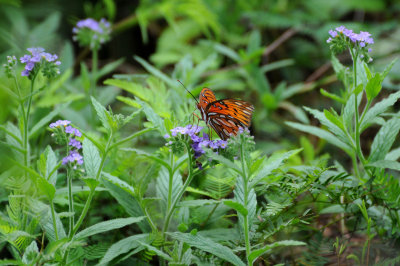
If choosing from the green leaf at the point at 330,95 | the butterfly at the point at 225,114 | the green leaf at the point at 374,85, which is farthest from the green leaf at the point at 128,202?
the green leaf at the point at 374,85

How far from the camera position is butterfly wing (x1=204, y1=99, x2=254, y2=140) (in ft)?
6.71

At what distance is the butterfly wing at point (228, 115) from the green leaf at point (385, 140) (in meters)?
0.62

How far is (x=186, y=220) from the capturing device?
2.00 meters

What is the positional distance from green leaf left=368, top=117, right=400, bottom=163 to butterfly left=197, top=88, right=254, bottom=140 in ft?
2.03

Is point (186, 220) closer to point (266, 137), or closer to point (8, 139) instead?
point (8, 139)

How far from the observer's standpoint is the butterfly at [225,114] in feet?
6.70

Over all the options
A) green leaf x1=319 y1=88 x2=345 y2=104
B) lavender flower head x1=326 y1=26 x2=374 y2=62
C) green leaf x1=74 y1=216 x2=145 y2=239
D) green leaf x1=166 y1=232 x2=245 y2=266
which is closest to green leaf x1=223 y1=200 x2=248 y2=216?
green leaf x1=166 y1=232 x2=245 y2=266

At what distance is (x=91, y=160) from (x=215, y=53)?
1668mm

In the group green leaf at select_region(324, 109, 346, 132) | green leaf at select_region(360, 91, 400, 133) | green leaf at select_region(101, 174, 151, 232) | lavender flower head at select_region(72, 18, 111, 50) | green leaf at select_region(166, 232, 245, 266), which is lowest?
green leaf at select_region(166, 232, 245, 266)

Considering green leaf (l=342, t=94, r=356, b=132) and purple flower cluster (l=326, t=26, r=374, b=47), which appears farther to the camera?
green leaf (l=342, t=94, r=356, b=132)

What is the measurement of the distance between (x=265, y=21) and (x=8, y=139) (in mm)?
3165

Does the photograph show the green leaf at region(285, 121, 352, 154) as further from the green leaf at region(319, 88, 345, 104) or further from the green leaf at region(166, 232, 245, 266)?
the green leaf at region(166, 232, 245, 266)

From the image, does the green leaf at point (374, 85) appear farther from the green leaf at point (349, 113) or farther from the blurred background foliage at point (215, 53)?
the blurred background foliage at point (215, 53)

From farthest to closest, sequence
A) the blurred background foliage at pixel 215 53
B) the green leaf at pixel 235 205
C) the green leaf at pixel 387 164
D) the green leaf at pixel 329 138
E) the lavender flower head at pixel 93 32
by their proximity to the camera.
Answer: the lavender flower head at pixel 93 32, the blurred background foliage at pixel 215 53, the green leaf at pixel 329 138, the green leaf at pixel 387 164, the green leaf at pixel 235 205
